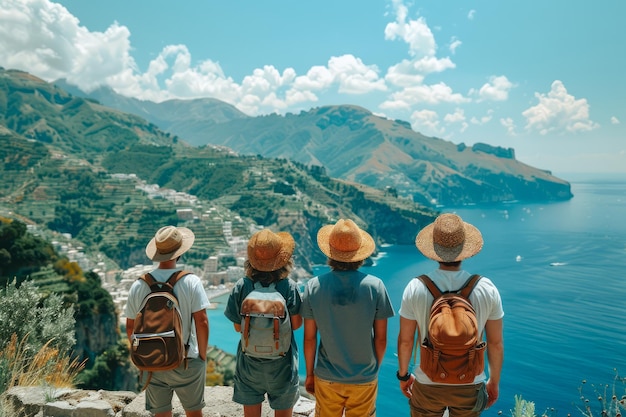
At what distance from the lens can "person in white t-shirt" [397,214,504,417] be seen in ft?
9.11

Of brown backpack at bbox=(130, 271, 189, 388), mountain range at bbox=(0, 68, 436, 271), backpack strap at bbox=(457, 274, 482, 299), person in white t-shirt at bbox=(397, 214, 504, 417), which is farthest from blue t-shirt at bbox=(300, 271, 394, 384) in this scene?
mountain range at bbox=(0, 68, 436, 271)

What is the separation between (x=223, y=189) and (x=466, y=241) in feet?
439

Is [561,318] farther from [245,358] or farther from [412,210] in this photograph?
[412,210]

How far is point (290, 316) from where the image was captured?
3.22 m

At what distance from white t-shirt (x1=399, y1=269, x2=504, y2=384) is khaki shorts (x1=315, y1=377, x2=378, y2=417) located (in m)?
0.42

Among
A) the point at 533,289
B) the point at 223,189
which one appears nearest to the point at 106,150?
the point at 223,189

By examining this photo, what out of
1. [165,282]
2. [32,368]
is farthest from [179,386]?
[32,368]

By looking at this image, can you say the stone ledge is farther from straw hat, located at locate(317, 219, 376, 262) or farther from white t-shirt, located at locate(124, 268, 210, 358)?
straw hat, located at locate(317, 219, 376, 262)

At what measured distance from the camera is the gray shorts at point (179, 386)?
3.24 metres

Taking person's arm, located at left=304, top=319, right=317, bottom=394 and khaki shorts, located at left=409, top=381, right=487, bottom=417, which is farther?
person's arm, located at left=304, top=319, right=317, bottom=394

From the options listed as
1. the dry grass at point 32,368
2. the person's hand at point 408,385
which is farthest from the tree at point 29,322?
the person's hand at point 408,385

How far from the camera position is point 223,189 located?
438 feet

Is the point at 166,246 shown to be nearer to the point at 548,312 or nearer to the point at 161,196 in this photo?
the point at 548,312

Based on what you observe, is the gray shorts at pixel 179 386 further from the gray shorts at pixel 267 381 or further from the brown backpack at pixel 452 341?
the brown backpack at pixel 452 341
